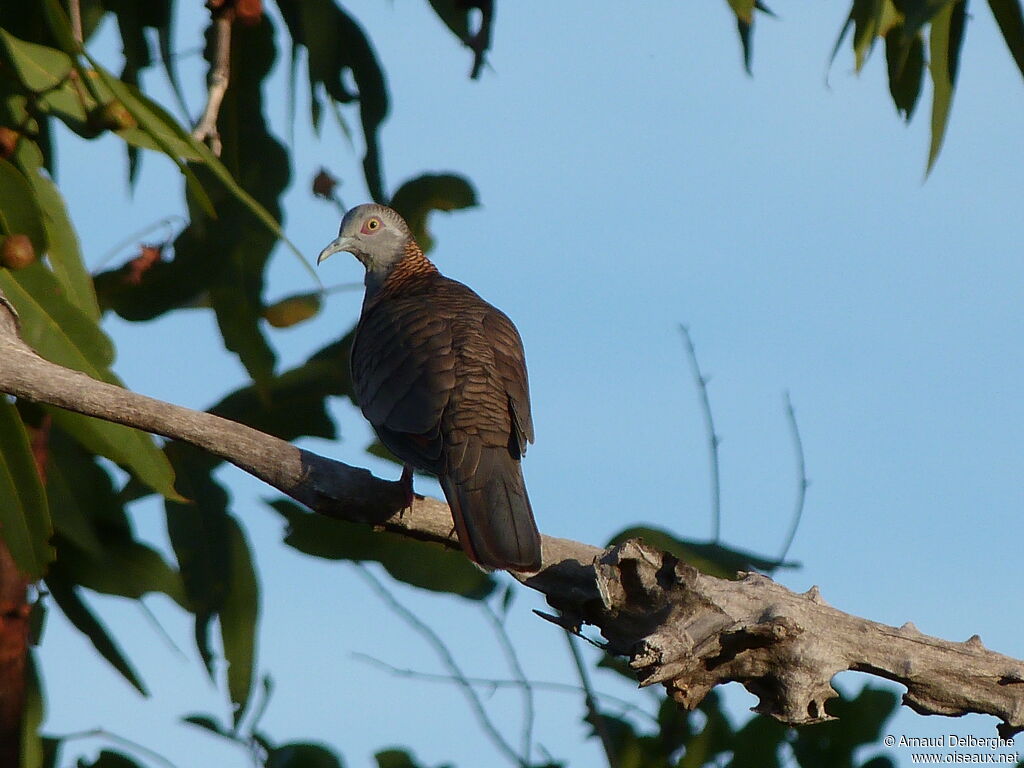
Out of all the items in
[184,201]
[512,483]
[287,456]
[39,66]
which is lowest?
[287,456]

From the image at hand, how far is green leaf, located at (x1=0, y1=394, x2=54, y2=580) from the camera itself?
12.2 feet

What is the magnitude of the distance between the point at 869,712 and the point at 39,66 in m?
3.50

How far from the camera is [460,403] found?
13.1 feet

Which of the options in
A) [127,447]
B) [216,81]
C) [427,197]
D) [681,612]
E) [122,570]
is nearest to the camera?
[681,612]

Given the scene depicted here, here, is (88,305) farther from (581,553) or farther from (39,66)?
(581,553)

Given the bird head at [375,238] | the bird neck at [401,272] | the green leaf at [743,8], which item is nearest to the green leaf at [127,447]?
the bird neck at [401,272]

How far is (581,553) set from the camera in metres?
3.52

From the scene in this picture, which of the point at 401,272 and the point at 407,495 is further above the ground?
the point at 401,272

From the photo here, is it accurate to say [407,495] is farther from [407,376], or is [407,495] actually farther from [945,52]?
[945,52]

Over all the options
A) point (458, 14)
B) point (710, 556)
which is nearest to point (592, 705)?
point (710, 556)

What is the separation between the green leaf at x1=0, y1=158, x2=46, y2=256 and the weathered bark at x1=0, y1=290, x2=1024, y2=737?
0.33m

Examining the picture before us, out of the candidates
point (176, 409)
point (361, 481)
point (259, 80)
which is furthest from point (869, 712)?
point (259, 80)

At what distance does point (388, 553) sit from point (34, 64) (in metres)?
2.00

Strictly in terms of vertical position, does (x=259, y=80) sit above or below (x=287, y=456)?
above
